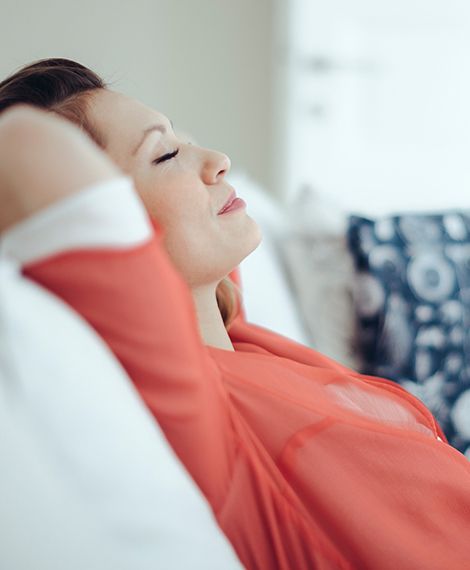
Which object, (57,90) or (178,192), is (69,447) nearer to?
Answer: (178,192)

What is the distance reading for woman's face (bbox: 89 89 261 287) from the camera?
0.92 m

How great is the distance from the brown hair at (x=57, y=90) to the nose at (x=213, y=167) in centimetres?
12

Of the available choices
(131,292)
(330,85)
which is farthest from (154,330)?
(330,85)

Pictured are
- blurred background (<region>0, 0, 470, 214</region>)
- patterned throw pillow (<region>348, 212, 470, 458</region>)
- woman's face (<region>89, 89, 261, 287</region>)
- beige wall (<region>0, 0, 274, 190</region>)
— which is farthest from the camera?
blurred background (<region>0, 0, 470, 214</region>)

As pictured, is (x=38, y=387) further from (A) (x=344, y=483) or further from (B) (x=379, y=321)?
(B) (x=379, y=321)

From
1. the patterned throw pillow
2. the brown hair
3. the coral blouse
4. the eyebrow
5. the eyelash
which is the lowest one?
the patterned throw pillow

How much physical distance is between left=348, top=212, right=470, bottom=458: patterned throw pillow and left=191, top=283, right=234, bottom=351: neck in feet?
2.22

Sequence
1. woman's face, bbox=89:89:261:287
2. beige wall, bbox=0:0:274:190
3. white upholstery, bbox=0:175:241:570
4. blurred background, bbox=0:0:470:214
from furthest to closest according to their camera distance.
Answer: blurred background, bbox=0:0:470:214
beige wall, bbox=0:0:274:190
woman's face, bbox=89:89:261:287
white upholstery, bbox=0:175:241:570

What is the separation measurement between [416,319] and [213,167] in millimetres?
769

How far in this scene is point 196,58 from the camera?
3053mm

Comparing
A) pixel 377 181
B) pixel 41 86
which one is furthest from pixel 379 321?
pixel 377 181

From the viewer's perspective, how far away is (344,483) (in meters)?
0.76

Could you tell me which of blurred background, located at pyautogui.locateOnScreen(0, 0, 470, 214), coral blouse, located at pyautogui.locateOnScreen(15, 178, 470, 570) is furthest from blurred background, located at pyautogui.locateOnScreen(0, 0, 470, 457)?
coral blouse, located at pyautogui.locateOnScreen(15, 178, 470, 570)

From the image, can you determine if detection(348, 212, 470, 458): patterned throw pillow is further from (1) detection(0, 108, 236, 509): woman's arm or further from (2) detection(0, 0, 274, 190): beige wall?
(2) detection(0, 0, 274, 190): beige wall
